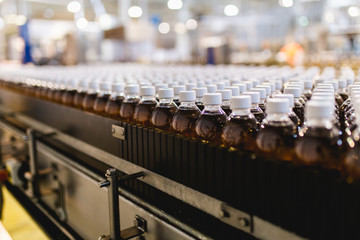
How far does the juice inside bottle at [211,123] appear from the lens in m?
1.09

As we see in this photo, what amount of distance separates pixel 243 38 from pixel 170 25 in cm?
560

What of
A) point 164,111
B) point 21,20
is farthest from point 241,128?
point 21,20

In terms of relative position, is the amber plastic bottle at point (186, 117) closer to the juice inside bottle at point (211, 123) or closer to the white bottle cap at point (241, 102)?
the juice inside bottle at point (211, 123)

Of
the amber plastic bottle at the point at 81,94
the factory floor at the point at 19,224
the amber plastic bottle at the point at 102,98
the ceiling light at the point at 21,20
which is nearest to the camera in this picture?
the amber plastic bottle at the point at 102,98

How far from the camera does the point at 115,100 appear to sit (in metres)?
1.60

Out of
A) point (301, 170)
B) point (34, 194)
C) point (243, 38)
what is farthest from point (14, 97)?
point (243, 38)

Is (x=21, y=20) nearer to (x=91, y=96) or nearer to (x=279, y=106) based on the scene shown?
(x=91, y=96)

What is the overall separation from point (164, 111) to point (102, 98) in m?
0.55

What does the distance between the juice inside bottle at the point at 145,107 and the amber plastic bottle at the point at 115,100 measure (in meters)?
0.22

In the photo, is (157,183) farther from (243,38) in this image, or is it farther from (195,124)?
(243,38)

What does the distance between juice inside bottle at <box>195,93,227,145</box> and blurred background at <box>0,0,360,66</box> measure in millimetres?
3829

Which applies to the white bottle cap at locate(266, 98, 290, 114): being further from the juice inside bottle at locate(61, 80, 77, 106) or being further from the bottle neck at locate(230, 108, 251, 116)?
the juice inside bottle at locate(61, 80, 77, 106)

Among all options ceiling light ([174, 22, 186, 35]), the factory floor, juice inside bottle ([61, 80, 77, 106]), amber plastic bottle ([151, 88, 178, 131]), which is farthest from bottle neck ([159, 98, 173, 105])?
ceiling light ([174, 22, 186, 35])

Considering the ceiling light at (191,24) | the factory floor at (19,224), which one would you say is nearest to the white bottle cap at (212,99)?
the factory floor at (19,224)
